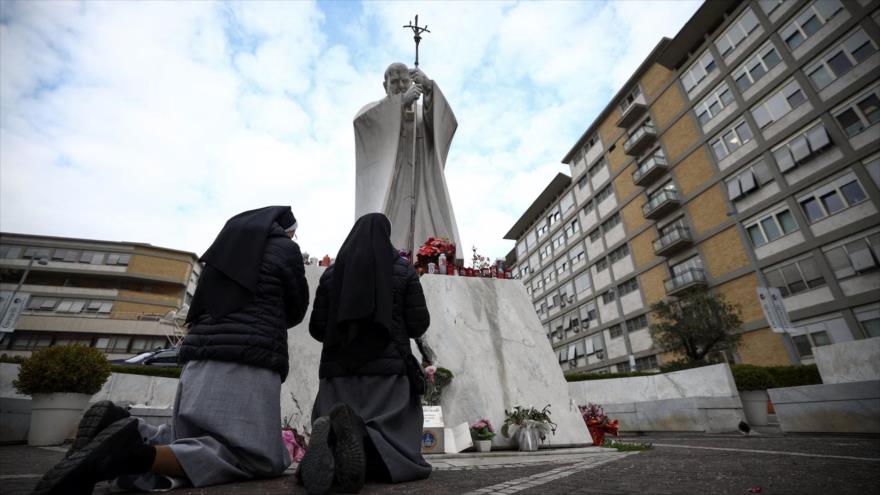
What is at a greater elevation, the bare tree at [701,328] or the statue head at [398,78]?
the statue head at [398,78]

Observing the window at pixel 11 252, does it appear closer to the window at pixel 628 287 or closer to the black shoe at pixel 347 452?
the black shoe at pixel 347 452

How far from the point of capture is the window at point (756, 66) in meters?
20.8

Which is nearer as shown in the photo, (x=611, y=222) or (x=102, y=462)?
(x=102, y=462)

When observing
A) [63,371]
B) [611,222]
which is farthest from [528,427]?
[611,222]

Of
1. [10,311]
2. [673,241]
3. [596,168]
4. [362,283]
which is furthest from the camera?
[596,168]

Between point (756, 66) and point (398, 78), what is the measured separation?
2194 centimetres

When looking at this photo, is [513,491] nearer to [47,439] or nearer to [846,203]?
[47,439]

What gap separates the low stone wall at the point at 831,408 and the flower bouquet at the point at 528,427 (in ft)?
17.6

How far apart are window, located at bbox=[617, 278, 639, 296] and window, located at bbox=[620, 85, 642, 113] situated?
44.4 feet

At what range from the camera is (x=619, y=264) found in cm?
3031

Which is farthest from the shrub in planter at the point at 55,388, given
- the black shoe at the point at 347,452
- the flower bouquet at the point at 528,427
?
the flower bouquet at the point at 528,427

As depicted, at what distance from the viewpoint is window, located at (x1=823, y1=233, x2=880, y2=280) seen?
16156 mm

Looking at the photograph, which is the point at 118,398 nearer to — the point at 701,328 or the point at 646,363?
the point at 701,328

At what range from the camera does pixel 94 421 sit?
1.79 metres
